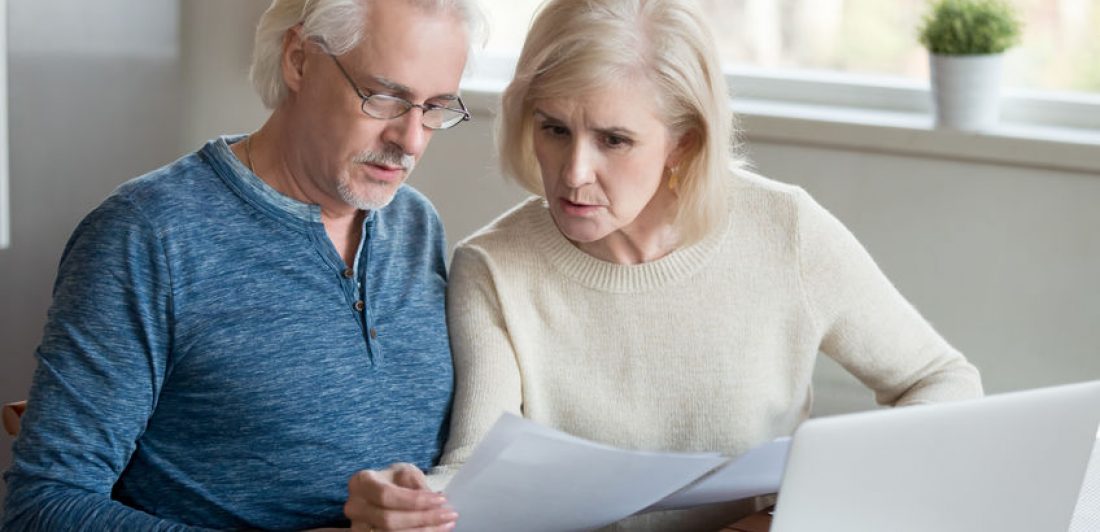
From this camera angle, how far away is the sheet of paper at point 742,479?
1311mm

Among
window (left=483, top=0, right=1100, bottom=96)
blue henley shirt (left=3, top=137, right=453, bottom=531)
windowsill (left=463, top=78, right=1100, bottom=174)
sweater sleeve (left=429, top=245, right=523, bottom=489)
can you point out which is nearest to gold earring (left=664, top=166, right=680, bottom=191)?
sweater sleeve (left=429, top=245, right=523, bottom=489)

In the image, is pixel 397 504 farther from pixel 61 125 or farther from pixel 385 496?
pixel 61 125

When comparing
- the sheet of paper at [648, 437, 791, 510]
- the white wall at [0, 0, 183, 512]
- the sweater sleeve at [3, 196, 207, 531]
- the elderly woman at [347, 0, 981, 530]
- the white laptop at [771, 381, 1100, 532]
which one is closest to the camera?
the white laptop at [771, 381, 1100, 532]

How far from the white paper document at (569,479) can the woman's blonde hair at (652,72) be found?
427mm

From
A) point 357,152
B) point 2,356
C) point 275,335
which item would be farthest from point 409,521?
point 2,356

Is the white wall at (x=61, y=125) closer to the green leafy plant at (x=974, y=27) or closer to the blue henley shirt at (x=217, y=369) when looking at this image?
the blue henley shirt at (x=217, y=369)

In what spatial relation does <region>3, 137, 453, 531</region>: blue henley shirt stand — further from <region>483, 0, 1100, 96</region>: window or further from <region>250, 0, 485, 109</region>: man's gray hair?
<region>483, 0, 1100, 96</region>: window

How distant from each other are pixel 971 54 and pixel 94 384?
191cm

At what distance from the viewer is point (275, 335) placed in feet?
5.07

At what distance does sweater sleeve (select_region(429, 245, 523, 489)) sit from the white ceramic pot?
4.35ft

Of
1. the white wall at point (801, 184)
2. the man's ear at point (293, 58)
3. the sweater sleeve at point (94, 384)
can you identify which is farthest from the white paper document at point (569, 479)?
the white wall at point (801, 184)

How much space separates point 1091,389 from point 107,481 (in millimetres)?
1007

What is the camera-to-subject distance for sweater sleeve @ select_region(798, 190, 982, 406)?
5.86ft

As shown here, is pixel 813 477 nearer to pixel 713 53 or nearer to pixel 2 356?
pixel 713 53
